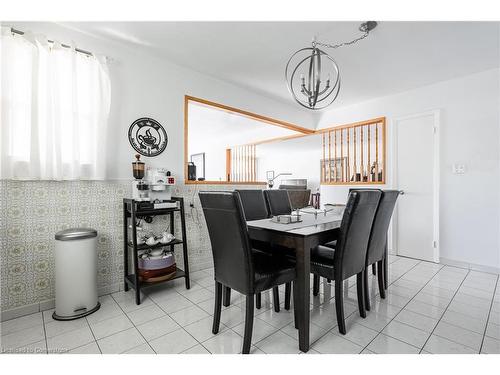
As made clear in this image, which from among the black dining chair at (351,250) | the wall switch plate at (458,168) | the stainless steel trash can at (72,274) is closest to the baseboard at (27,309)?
the stainless steel trash can at (72,274)

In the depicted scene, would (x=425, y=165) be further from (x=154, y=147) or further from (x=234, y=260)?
(x=154, y=147)

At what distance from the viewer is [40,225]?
6.82 ft

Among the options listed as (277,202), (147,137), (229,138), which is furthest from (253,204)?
(229,138)

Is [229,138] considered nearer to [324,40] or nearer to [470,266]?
[324,40]

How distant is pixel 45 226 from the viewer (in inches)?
82.7

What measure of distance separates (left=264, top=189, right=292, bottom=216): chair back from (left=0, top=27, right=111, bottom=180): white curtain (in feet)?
5.35

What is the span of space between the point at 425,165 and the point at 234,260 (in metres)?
3.28

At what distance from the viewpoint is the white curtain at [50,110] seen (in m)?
1.91

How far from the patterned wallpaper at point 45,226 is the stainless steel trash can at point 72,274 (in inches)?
9.9

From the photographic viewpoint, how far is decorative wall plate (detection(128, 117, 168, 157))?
8.52 ft

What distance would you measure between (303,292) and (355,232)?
0.58m

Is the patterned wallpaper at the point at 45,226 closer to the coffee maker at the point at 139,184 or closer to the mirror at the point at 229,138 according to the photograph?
the coffee maker at the point at 139,184

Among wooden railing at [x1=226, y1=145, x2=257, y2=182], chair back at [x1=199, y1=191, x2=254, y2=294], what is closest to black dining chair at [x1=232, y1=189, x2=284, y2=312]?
chair back at [x1=199, y1=191, x2=254, y2=294]
